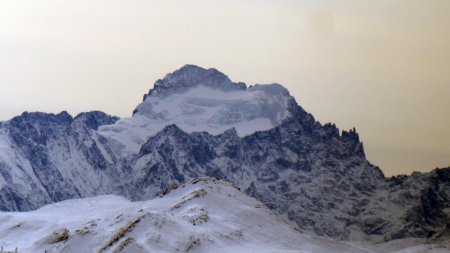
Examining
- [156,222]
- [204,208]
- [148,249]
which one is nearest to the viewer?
[148,249]

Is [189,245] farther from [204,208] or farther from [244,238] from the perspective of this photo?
[204,208]

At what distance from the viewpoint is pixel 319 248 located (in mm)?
134875

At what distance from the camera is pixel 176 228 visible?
12862cm

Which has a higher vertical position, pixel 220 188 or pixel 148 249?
pixel 220 188

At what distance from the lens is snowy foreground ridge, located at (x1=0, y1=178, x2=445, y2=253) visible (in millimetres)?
124812

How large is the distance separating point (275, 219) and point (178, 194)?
20339 millimetres

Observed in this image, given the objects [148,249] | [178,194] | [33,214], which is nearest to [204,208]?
[178,194]

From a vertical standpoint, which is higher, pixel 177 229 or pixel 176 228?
pixel 176 228

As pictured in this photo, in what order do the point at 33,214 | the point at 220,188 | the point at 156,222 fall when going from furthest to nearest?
the point at 33,214 < the point at 220,188 < the point at 156,222

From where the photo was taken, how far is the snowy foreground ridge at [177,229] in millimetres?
124812

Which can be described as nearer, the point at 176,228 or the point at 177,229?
the point at 177,229

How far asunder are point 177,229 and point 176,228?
32 cm

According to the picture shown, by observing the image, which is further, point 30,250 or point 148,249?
point 30,250

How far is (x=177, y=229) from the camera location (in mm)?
128375
